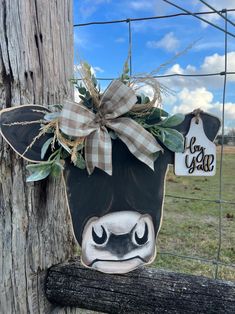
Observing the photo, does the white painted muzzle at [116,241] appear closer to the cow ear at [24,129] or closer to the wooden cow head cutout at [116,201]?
the wooden cow head cutout at [116,201]

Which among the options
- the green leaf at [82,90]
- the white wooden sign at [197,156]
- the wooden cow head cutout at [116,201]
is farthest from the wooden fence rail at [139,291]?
the green leaf at [82,90]

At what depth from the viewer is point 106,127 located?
2.60 ft

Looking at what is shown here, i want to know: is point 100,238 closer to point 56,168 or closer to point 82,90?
point 56,168

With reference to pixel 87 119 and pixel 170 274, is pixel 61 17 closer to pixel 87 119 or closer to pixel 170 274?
pixel 87 119

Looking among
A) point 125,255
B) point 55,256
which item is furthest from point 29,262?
point 125,255

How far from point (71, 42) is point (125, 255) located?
1.54 feet

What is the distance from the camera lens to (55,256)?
0.90 meters

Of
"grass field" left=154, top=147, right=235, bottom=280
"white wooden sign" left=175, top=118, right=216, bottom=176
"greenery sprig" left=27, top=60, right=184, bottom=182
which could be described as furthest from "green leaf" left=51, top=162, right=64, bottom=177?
"grass field" left=154, top=147, right=235, bottom=280

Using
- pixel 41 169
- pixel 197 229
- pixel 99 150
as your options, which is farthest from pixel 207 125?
pixel 197 229

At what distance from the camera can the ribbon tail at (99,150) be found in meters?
0.77

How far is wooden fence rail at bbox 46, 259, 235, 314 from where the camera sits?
0.79 m

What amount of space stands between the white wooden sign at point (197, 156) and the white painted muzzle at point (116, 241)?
12 cm

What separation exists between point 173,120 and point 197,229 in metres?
2.20

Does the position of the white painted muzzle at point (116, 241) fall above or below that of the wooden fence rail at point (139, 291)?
above
